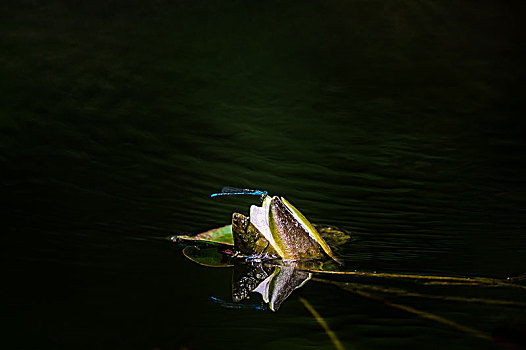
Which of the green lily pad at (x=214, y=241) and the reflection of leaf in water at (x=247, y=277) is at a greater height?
the green lily pad at (x=214, y=241)

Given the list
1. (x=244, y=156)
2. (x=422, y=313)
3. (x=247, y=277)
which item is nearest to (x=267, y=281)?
(x=247, y=277)

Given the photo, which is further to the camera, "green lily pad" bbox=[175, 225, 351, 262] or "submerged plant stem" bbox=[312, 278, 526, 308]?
"green lily pad" bbox=[175, 225, 351, 262]

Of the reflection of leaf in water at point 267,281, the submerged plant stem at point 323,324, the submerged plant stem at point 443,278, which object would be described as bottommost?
the submerged plant stem at point 323,324

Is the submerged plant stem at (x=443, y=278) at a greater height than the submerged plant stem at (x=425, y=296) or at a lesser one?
greater

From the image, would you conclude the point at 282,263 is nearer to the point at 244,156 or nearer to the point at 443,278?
the point at 443,278

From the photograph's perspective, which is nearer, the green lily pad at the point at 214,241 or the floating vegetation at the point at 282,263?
the floating vegetation at the point at 282,263

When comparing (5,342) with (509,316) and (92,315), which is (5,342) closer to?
(92,315)

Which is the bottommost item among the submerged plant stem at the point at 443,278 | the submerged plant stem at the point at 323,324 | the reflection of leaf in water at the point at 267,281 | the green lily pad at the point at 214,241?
the submerged plant stem at the point at 323,324
